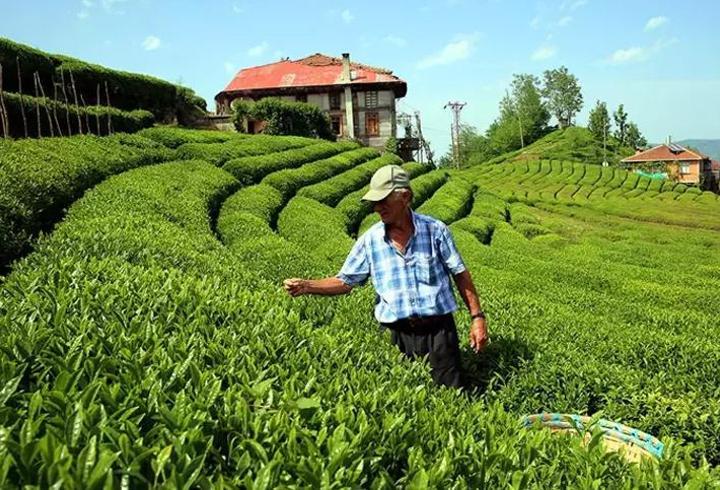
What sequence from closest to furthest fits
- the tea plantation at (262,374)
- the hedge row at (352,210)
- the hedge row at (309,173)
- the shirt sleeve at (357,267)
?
the tea plantation at (262,374) < the shirt sleeve at (357,267) < the hedge row at (352,210) < the hedge row at (309,173)

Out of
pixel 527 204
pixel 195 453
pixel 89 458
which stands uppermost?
pixel 89 458

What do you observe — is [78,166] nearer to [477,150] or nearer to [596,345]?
[596,345]

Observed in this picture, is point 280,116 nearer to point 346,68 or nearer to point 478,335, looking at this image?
point 346,68

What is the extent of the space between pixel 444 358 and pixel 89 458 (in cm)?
317

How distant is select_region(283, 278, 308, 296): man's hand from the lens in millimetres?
4492

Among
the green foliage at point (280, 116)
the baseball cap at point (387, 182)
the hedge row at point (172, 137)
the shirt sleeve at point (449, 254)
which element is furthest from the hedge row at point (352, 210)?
the green foliage at point (280, 116)

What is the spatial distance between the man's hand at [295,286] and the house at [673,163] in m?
A: 79.5

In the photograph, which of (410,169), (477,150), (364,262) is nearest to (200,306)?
(364,262)

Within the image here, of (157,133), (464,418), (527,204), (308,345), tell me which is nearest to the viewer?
(464,418)

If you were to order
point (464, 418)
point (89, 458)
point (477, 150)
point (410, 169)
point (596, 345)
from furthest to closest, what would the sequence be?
point (477, 150) < point (410, 169) < point (596, 345) < point (464, 418) < point (89, 458)

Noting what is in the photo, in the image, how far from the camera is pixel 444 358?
14.9ft

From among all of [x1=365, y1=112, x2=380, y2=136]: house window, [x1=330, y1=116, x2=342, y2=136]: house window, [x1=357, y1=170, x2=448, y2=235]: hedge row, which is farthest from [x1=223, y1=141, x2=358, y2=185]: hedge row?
[x1=365, y1=112, x2=380, y2=136]: house window

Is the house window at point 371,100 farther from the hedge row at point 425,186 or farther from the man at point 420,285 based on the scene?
the man at point 420,285

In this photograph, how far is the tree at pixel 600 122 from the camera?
81562mm
